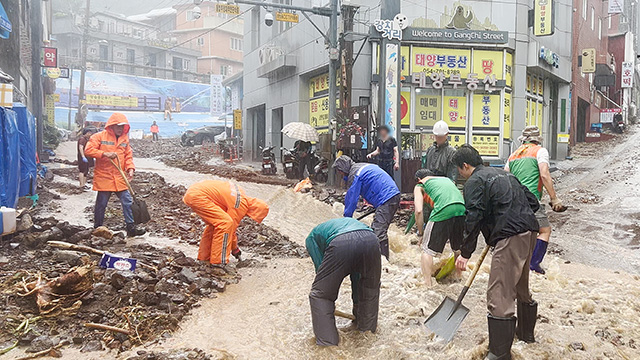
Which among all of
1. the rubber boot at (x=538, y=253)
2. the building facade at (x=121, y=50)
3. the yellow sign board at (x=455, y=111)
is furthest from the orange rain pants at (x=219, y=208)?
the building facade at (x=121, y=50)

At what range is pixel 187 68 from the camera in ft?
177

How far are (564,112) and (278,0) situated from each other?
43.6 feet

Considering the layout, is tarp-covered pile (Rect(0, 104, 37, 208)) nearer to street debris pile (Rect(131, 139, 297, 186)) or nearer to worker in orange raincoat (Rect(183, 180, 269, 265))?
worker in orange raincoat (Rect(183, 180, 269, 265))

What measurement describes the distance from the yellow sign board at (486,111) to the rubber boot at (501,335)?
13.6 meters

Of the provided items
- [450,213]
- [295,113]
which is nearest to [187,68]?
[295,113]

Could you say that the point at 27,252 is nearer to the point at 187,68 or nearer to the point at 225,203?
the point at 225,203

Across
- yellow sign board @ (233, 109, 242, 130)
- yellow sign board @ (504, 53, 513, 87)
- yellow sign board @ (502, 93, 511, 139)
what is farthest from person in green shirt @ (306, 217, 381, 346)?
yellow sign board @ (233, 109, 242, 130)

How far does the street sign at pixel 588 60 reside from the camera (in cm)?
2588

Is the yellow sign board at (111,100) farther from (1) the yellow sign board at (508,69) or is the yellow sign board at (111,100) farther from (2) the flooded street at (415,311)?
(2) the flooded street at (415,311)

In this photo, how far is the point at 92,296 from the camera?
15.9 ft

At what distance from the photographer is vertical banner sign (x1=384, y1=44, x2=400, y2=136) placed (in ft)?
49.4

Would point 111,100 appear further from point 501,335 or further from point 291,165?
point 501,335

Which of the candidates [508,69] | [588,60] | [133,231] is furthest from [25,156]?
[588,60]

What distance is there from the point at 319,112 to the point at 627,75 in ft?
98.2
